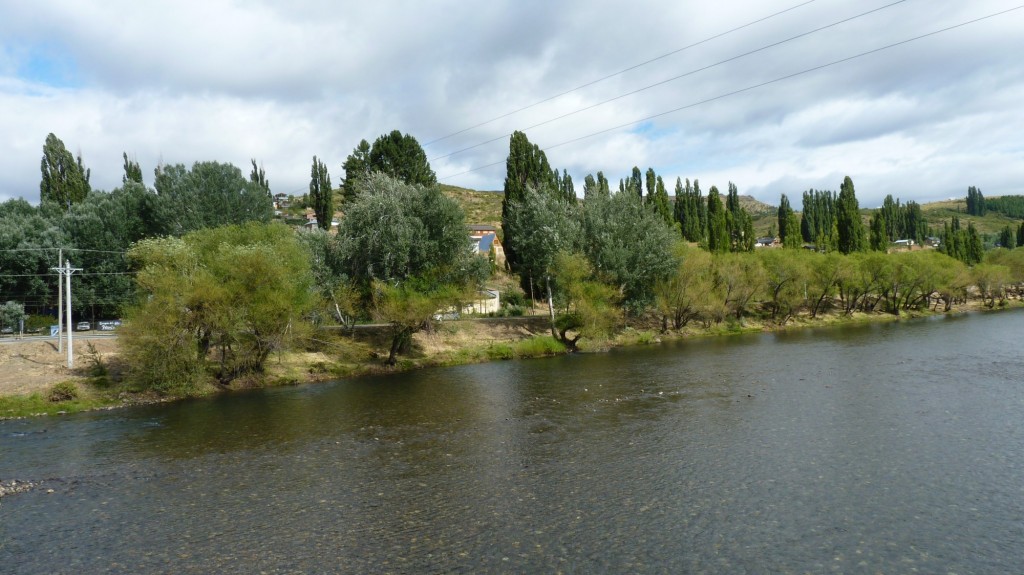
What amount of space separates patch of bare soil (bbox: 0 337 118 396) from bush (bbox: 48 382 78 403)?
1.54 m

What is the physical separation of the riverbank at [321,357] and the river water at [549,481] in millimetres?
4398

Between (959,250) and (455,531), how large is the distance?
14136cm

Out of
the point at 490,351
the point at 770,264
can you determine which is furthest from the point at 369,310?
the point at 770,264

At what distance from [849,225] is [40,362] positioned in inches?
4484

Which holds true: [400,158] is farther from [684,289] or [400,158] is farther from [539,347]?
[684,289]

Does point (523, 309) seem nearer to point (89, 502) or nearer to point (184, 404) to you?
point (184, 404)

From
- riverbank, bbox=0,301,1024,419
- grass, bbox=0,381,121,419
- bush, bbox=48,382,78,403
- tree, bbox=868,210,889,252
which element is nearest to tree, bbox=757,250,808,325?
riverbank, bbox=0,301,1024,419

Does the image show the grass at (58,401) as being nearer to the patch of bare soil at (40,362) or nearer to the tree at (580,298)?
the patch of bare soil at (40,362)

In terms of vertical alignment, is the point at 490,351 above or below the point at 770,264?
below

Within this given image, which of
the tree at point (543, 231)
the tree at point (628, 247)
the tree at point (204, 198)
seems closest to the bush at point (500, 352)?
the tree at point (543, 231)

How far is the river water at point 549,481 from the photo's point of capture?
546 inches

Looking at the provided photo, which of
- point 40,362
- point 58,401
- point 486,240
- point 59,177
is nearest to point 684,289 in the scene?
point 58,401

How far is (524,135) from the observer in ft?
248

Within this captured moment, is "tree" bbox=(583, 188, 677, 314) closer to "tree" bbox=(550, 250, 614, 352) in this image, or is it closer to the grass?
"tree" bbox=(550, 250, 614, 352)
